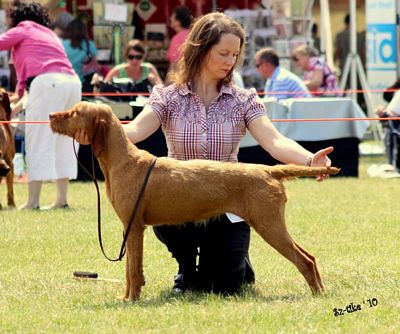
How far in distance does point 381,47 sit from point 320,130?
3.31m

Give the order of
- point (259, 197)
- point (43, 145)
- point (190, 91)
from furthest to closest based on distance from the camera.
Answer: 1. point (43, 145)
2. point (190, 91)
3. point (259, 197)

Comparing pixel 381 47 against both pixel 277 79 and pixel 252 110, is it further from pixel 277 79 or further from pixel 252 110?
pixel 252 110

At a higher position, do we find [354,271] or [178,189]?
[178,189]

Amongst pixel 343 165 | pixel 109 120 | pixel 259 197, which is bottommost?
pixel 343 165

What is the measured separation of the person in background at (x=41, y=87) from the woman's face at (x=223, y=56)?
414 cm

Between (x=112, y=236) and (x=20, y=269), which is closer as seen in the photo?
(x=20, y=269)

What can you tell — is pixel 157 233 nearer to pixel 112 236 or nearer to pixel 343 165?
pixel 112 236

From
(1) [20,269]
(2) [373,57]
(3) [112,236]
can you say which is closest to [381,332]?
(1) [20,269]

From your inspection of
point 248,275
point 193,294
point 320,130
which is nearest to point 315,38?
point 320,130

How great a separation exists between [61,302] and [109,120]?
978 millimetres

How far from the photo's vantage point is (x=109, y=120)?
5.27 metres

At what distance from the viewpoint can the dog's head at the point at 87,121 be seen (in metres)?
5.18

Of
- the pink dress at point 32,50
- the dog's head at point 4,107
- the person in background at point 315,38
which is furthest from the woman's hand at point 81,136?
the person in background at point 315,38

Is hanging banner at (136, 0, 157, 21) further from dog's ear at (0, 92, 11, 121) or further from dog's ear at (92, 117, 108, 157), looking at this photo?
dog's ear at (92, 117, 108, 157)
